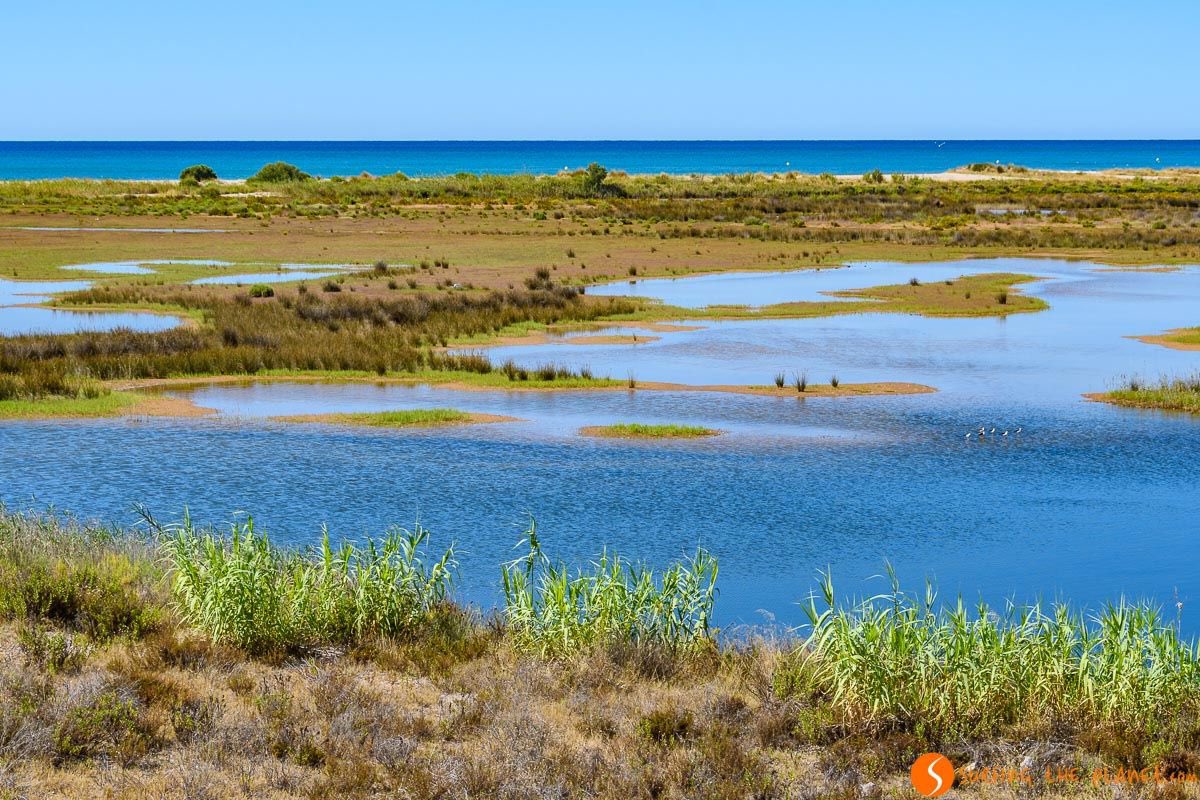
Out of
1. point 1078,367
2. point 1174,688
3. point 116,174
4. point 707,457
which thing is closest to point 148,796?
point 1174,688

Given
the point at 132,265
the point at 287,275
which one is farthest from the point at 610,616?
the point at 132,265

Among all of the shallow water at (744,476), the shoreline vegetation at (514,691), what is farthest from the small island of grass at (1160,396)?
the shoreline vegetation at (514,691)

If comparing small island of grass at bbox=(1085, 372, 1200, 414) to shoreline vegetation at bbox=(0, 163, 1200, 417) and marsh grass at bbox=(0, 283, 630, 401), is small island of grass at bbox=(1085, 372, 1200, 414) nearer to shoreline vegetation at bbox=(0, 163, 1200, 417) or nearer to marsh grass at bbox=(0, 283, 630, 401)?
shoreline vegetation at bbox=(0, 163, 1200, 417)

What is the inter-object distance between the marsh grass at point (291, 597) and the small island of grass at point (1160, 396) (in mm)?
21799

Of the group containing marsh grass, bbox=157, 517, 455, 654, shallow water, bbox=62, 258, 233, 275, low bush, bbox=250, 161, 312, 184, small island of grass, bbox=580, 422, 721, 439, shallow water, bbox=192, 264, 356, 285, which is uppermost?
marsh grass, bbox=157, 517, 455, 654

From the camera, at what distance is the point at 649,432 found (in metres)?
27.7

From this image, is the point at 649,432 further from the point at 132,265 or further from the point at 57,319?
the point at 132,265

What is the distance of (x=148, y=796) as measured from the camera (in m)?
9.42

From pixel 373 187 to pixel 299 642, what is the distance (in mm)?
112386

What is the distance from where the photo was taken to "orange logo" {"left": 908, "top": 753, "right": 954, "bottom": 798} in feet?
32.7

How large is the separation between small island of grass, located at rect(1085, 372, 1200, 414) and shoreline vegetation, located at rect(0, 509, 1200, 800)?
19.1 metres

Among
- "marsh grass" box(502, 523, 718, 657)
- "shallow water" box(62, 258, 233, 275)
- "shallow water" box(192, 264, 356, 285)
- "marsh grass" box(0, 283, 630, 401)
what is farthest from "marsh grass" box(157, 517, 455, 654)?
"shallow water" box(62, 258, 233, 275)

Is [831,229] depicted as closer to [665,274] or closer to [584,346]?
[665,274]

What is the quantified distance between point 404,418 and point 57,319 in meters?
19.1
